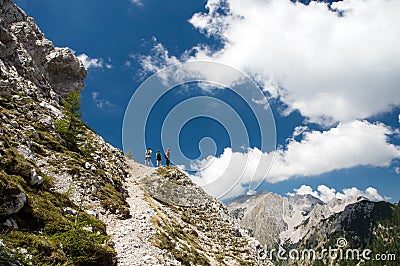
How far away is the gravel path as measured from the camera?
2162cm

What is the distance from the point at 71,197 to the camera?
25500 mm

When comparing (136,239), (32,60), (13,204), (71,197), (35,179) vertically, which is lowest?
(13,204)

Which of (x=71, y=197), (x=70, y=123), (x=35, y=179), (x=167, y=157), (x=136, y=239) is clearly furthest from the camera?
(x=167, y=157)

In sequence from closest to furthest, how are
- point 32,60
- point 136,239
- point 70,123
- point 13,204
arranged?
point 13,204, point 136,239, point 70,123, point 32,60

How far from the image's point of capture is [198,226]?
47.0 meters

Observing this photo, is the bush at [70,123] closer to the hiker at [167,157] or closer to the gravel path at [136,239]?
the gravel path at [136,239]

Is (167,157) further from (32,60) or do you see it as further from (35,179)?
(35,179)

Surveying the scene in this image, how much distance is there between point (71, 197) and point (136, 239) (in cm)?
675

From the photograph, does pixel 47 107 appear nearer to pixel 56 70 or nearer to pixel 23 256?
pixel 56 70

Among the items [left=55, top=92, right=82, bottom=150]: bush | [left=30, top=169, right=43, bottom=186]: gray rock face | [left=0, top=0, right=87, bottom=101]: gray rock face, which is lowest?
[left=30, top=169, right=43, bottom=186]: gray rock face

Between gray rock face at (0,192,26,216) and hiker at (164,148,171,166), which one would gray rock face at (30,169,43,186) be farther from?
hiker at (164,148,171,166)

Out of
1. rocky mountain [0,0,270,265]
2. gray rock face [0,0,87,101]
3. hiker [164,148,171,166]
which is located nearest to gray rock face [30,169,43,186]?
rocky mountain [0,0,270,265]

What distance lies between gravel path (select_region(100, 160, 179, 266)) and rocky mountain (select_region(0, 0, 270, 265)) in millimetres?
87

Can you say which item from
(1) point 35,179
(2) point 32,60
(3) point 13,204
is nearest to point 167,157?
(2) point 32,60
